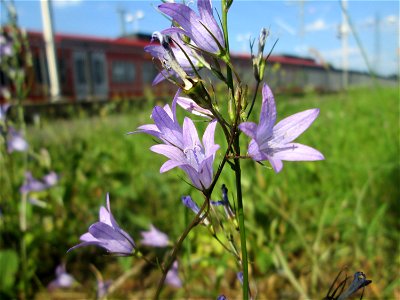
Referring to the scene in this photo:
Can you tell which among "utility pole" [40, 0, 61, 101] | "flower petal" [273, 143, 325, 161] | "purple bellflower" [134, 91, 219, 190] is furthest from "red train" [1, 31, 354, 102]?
"flower petal" [273, 143, 325, 161]

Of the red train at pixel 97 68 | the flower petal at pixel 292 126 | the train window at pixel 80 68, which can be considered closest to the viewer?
the flower petal at pixel 292 126

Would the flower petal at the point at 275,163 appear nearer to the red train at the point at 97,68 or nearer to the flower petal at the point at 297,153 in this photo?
the flower petal at the point at 297,153

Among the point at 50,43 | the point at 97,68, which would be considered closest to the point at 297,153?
the point at 50,43

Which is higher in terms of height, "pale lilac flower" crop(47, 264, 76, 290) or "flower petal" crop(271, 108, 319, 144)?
"flower petal" crop(271, 108, 319, 144)

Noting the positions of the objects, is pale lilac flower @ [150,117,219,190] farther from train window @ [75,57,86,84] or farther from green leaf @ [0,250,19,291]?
train window @ [75,57,86,84]

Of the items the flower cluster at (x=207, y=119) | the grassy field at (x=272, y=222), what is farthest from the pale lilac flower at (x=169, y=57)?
the grassy field at (x=272, y=222)

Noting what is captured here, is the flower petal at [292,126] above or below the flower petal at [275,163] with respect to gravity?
above
